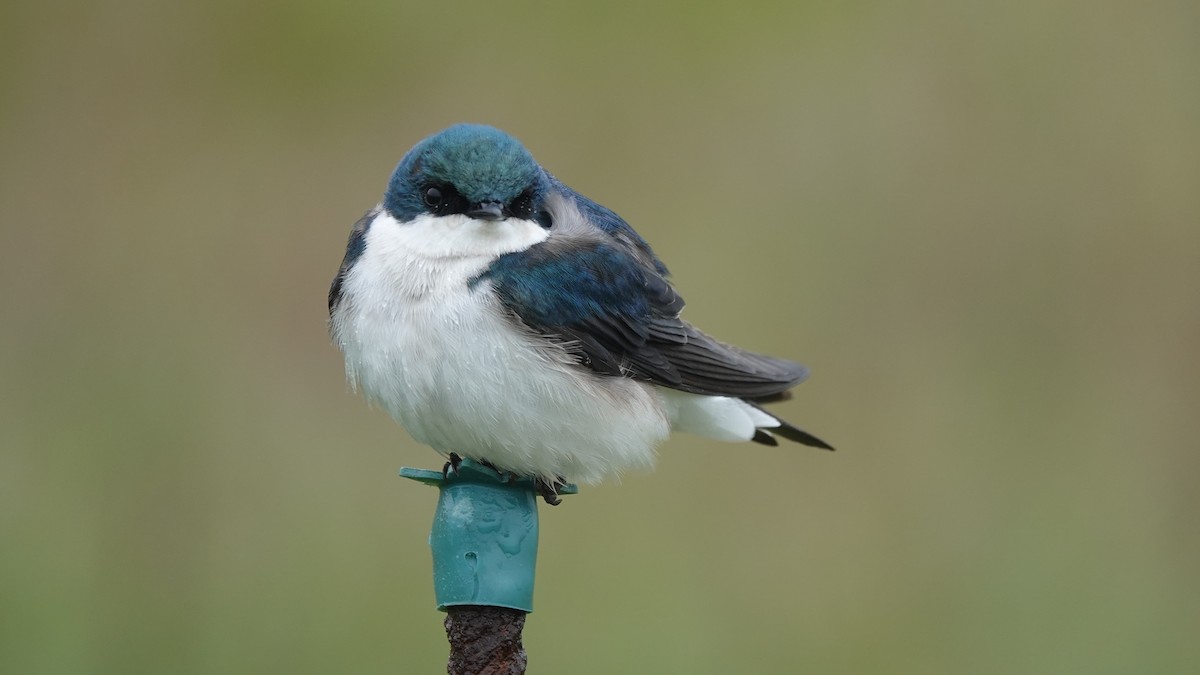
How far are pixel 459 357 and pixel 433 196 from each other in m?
0.29

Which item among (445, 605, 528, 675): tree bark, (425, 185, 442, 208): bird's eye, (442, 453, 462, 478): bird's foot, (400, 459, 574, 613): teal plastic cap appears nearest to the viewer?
(445, 605, 528, 675): tree bark

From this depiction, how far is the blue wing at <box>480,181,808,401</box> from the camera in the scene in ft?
8.67

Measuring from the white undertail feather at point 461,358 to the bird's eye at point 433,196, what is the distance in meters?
0.03

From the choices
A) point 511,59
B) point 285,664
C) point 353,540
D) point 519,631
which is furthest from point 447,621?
point 511,59

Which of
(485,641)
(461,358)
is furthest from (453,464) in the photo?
(485,641)

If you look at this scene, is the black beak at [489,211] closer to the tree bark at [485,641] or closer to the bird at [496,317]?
the bird at [496,317]

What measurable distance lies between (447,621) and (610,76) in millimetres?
3311

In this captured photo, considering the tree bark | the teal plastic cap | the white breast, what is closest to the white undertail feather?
the white breast

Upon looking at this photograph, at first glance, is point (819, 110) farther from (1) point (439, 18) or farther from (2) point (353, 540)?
(2) point (353, 540)

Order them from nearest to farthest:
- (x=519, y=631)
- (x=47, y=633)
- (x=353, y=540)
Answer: (x=519, y=631) < (x=47, y=633) < (x=353, y=540)

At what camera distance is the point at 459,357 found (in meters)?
2.54

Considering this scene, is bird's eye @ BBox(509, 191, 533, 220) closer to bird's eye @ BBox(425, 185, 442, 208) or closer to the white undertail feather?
the white undertail feather

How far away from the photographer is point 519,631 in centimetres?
197

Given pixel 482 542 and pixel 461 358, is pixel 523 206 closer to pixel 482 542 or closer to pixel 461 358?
pixel 461 358
